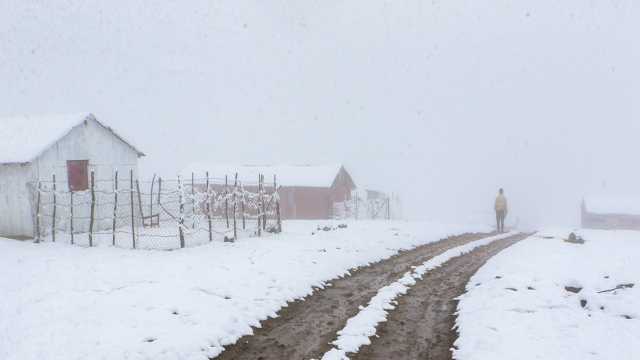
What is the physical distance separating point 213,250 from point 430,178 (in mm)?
148255

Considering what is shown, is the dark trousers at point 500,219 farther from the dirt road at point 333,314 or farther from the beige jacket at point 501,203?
the dirt road at point 333,314

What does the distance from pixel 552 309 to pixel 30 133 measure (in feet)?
78.8

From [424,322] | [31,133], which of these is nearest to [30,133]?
[31,133]

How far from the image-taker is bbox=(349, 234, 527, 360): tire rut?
355 inches

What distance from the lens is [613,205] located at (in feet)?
205

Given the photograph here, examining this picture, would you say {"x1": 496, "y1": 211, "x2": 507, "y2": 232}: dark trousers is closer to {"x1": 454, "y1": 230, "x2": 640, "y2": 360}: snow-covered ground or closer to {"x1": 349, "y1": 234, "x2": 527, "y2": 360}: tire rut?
{"x1": 454, "y1": 230, "x2": 640, "y2": 360}: snow-covered ground

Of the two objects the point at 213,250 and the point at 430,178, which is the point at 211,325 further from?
the point at 430,178

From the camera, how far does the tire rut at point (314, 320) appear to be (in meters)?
9.09

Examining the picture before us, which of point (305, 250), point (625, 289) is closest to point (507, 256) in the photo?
point (625, 289)

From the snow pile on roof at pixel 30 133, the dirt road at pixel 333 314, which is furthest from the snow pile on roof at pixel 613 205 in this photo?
the snow pile on roof at pixel 30 133

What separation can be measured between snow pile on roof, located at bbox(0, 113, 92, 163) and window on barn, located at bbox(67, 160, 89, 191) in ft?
5.17

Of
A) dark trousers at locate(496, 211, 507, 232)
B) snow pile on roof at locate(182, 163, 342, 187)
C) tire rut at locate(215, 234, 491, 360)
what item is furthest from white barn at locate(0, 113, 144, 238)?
dark trousers at locate(496, 211, 507, 232)

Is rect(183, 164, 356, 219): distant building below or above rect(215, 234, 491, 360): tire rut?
above

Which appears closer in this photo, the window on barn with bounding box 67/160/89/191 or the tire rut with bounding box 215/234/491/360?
the tire rut with bounding box 215/234/491/360
